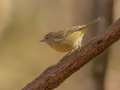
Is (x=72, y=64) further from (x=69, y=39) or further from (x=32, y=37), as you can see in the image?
(x=32, y=37)

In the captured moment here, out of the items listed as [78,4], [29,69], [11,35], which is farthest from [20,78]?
[78,4]

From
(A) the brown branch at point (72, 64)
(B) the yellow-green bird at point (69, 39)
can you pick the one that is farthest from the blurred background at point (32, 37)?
(A) the brown branch at point (72, 64)

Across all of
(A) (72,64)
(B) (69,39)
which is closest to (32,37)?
(B) (69,39)

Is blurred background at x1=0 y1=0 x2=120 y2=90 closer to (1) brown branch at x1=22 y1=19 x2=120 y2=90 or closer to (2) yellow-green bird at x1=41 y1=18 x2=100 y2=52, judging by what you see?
(2) yellow-green bird at x1=41 y1=18 x2=100 y2=52

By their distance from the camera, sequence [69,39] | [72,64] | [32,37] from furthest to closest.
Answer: [32,37]
[69,39]
[72,64]

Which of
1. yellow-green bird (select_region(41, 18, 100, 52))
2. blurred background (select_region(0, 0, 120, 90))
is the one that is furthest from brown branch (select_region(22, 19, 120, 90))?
blurred background (select_region(0, 0, 120, 90))

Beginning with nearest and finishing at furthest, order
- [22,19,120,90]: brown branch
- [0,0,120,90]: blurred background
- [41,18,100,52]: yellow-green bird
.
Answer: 1. [22,19,120,90]: brown branch
2. [41,18,100,52]: yellow-green bird
3. [0,0,120,90]: blurred background

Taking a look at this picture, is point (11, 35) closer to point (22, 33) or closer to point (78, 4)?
point (22, 33)

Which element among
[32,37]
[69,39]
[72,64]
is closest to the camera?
[72,64]
